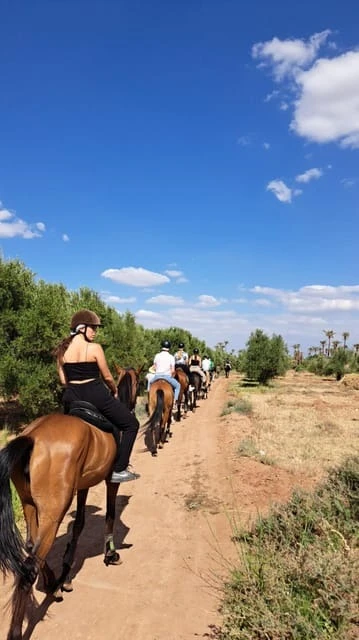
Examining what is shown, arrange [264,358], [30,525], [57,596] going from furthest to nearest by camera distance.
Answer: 1. [264,358]
2. [57,596]
3. [30,525]

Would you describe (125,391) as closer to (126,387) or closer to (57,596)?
(126,387)

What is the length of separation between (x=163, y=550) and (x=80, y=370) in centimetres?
279

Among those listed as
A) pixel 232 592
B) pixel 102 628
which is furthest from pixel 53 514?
pixel 232 592

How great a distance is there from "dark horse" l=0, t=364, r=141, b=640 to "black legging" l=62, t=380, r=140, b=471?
36 cm

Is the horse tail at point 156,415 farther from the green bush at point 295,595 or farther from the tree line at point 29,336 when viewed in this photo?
the green bush at point 295,595

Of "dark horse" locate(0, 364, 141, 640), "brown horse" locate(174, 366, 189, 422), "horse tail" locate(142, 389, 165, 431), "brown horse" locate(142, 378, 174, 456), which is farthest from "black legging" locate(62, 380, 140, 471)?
"brown horse" locate(174, 366, 189, 422)

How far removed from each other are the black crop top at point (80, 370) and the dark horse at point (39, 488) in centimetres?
55

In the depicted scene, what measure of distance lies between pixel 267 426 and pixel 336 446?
3.38m

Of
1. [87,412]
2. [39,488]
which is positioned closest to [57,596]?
[39,488]

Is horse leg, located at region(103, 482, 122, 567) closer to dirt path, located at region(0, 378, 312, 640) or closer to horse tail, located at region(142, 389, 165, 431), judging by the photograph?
dirt path, located at region(0, 378, 312, 640)

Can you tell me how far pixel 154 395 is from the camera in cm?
1129

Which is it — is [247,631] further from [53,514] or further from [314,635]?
[53,514]

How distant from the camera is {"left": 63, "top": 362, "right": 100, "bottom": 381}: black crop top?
4.72 m

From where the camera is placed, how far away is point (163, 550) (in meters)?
5.53
